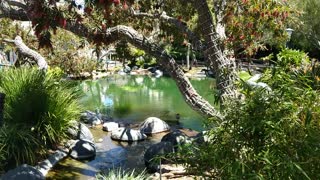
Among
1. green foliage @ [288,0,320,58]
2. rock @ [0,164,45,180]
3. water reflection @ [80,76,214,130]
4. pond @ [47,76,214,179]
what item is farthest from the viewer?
green foliage @ [288,0,320,58]

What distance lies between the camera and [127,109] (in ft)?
48.6

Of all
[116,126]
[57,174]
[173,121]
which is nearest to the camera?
[57,174]

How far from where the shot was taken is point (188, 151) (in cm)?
321

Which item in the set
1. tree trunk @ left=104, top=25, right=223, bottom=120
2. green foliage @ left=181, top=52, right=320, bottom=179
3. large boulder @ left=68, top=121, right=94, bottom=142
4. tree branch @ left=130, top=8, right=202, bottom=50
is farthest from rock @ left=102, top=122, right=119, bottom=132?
green foliage @ left=181, top=52, right=320, bottom=179

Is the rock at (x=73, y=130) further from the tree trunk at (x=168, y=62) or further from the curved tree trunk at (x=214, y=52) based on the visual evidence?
the curved tree trunk at (x=214, y=52)

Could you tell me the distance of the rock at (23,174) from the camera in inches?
218

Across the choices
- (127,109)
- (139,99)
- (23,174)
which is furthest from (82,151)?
(139,99)

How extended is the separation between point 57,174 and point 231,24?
393cm

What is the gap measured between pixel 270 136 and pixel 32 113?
5613mm

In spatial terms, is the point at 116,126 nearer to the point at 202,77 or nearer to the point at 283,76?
the point at 283,76

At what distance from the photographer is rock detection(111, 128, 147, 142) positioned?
30.9ft

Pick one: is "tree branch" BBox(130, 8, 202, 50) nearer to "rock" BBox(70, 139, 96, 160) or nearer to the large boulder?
the large boulder

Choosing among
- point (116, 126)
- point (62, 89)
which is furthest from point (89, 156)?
point (116, 126)

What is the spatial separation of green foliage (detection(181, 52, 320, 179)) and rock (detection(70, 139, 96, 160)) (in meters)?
5.00
